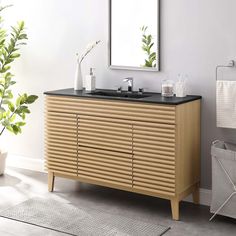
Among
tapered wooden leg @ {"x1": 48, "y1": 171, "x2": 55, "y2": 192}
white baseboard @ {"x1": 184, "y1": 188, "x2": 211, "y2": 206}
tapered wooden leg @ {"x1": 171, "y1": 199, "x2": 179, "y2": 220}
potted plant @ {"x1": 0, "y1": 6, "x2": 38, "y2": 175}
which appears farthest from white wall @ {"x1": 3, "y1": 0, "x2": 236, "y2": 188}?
tapered wooden leg @ {"x1": 48, "y1": 171, "x2": 55, "y2": 192}

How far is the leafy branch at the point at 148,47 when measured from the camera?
435cm

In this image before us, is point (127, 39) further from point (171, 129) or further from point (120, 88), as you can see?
point (171, 129)

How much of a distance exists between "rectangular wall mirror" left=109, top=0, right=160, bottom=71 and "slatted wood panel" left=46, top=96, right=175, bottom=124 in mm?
497


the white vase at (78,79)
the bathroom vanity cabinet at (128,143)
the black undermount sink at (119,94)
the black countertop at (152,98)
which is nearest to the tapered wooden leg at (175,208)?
the bathroom vanity cabinet at (128,143)

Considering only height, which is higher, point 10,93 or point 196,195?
point 10,93

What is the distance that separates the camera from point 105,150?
4207 millimetres

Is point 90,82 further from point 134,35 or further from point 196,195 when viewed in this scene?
point 196,195

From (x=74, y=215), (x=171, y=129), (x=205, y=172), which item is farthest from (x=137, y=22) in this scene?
(x=74, y=215)

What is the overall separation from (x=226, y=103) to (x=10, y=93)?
211cm

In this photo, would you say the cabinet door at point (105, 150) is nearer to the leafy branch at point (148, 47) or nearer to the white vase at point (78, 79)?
the white vase at point (78, 79)

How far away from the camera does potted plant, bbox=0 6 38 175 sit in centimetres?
495

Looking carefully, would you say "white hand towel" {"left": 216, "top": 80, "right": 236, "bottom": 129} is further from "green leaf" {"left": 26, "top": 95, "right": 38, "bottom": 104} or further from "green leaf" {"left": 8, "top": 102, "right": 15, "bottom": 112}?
"green leaf" {"left": 8, "top": 102, "right": 15, "bottom": 112}

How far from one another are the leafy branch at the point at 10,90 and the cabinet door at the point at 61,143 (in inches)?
22.2

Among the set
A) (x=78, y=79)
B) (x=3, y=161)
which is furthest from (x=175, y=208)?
(x=3, y=161)
